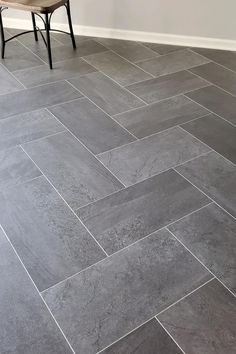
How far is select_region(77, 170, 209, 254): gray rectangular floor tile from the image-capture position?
5.23ft

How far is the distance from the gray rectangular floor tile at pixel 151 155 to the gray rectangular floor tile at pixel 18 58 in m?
1.29

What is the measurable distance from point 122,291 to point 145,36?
2561mm

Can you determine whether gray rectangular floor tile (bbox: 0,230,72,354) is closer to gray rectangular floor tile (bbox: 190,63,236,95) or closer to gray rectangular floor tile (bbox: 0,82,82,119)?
gray rectangular floor tile (bbox: 0,82,82,119)

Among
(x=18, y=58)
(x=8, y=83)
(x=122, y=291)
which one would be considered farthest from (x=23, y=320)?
(x=18, y=58)

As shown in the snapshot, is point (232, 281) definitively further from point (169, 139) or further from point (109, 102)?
point (109, 102)

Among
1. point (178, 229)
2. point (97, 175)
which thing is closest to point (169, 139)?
point (97, 175)

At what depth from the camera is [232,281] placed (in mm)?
1418

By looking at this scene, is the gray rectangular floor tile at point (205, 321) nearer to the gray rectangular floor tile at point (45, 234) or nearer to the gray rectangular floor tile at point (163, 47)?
the gray rectangular floor tile at point (45, 234)

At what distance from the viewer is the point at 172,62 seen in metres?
3.02

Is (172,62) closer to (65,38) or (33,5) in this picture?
(65,38)

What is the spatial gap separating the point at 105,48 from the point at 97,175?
1.71 m

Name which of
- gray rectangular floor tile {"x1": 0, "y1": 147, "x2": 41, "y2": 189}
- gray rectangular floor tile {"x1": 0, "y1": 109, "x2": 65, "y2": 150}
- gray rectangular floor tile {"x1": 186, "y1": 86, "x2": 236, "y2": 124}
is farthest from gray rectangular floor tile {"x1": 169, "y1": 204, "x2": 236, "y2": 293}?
gray rectangular floor tile {"x1": 0, "y1": 109, "x2": 65, "y2": 150}

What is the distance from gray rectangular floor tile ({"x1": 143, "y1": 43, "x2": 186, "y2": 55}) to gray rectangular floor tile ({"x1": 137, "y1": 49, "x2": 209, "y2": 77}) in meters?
0.06

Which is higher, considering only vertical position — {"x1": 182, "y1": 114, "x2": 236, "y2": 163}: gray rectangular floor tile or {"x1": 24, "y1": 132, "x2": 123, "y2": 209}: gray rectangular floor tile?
{"x1": 24, "y1": 132, "x2": 123, "y2": 209}: gray rectangular floor tile
